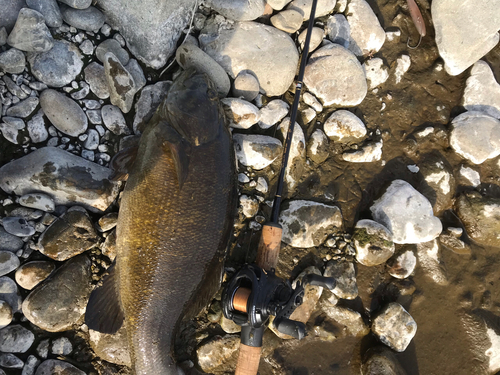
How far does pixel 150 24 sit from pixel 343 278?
3909mm

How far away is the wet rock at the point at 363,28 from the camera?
461 cm

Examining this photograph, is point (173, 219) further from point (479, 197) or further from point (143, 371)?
point (479, 197)

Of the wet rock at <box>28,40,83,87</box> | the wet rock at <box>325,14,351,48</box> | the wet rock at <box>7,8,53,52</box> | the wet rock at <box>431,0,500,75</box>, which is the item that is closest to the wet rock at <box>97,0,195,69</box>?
the wet rock at <box>28,40,83,87</box>

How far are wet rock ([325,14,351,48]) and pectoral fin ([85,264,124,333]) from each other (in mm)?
4110

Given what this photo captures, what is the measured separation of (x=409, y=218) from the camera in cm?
434

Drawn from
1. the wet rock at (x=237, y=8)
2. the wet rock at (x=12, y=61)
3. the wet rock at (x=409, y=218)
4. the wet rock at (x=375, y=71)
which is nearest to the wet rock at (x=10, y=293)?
the wet rock at (x=12, y=61)

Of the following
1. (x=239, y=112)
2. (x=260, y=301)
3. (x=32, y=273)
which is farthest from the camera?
(x=239, y=112)

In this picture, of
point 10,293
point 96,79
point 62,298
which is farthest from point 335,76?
point 10,293

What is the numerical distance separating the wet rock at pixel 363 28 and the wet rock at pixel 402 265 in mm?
2906

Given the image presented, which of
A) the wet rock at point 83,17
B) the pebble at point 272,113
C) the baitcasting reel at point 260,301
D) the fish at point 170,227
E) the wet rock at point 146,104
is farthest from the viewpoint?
the pebble at point 272,113

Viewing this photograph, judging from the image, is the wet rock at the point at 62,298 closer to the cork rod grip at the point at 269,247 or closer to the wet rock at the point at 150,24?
the cork rod grip at the point at 269,247

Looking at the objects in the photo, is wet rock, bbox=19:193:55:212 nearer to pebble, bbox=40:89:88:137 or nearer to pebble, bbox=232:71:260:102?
pebble, bbox=40:89:88:137

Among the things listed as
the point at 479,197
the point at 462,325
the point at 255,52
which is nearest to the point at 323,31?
the point at 255,52

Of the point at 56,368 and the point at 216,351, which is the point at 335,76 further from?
the point at 56,368
